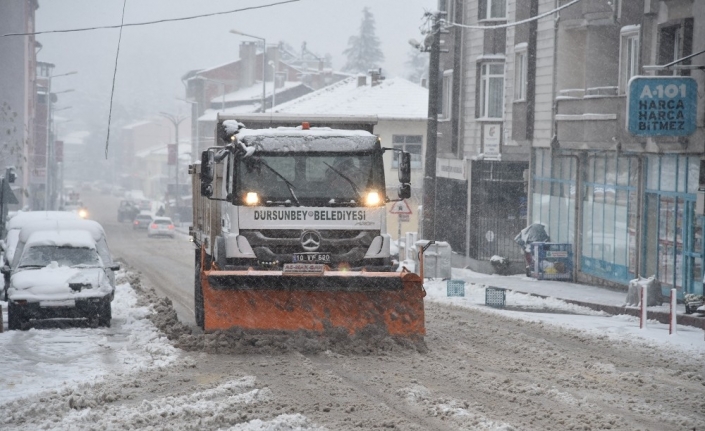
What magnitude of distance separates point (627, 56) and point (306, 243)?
14491 millimetres

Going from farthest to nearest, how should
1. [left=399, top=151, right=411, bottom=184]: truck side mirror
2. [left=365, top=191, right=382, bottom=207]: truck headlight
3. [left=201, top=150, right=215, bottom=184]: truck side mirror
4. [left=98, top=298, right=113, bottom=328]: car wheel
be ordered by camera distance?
[left=98, top=298, right=113, bottom=328]: car wheel → [left=399, top=151, right=411, bottom=184]: truck side mirror → [left=365, top=191, right=382, bottom=207]: truck headlight → [left=201, top=150, right=215, bottom=184]: truck side mirror

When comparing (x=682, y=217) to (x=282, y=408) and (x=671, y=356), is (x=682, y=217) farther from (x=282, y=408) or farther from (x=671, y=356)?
(x=282, y=408)

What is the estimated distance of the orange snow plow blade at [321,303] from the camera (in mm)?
14438

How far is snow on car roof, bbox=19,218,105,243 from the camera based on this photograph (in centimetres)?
2039

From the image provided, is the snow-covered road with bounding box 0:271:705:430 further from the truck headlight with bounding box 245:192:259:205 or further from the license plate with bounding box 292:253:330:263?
the truck headlight with bounding box 245:192:259:205

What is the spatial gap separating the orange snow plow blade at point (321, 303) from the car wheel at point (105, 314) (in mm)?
3980

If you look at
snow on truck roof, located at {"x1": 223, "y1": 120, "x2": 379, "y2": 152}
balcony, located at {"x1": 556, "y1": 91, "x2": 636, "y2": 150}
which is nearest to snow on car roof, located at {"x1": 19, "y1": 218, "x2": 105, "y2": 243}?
snow on truck roof, located at {"x1": 223, "y1": 120, "x2": 379, "y2": 152}

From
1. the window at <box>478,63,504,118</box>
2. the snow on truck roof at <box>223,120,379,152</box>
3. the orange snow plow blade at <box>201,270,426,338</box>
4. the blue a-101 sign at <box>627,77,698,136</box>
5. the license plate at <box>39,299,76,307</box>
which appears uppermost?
the window at <box>478,63,504,118</box>

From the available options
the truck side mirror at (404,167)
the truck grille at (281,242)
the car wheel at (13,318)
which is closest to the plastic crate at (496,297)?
the truck side mirror at (404,167)

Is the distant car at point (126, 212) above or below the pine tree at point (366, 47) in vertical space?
below

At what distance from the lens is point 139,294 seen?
24484mm

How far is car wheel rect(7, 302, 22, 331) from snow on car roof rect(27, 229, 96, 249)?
1.69 m

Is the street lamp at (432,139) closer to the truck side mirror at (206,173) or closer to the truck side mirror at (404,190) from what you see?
the truck side mirror at (404,190)

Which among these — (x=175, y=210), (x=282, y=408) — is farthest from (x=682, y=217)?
(x=175, y=210)
